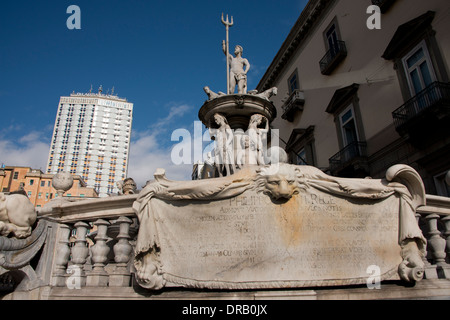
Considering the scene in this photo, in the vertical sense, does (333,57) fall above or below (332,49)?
below

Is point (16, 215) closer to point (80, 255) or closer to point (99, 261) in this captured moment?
point (80, 255)

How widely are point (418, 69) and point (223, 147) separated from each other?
891 centimetres

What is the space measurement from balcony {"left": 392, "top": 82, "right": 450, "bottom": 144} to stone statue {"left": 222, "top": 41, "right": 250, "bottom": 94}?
608 centimetres

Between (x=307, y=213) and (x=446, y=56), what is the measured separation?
9.82 meters

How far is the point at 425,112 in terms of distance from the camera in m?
9.69

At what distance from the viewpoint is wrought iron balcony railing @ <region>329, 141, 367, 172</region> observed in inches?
523

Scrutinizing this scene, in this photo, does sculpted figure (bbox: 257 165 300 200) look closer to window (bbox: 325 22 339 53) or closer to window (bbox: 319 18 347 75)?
Result: window (bbox: 319 18 347 75)

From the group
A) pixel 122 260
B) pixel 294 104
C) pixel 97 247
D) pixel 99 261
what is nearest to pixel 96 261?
pixel 99 261

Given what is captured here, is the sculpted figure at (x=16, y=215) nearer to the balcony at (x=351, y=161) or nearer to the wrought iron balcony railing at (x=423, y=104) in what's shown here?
the wrought iron balcony railing at (x=423, y=104)

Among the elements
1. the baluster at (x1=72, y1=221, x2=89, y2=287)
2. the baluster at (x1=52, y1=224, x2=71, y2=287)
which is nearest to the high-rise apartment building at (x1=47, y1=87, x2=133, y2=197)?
the baluster at (x1=52, y1=224, x2=71, y2=287)

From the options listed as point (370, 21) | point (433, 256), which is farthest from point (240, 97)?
point (370, 21)

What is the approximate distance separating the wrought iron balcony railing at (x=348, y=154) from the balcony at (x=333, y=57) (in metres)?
4.77

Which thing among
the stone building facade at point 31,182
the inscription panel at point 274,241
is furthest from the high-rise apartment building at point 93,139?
the inscription panel at point 274,241
